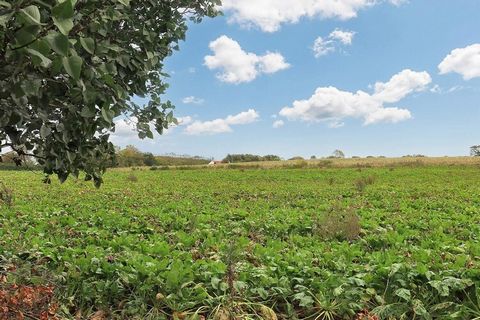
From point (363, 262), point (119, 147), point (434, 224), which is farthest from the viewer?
point (434, 224)

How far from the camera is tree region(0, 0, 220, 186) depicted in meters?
1.54

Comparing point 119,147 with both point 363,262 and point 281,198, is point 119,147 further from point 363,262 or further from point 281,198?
point 281,198

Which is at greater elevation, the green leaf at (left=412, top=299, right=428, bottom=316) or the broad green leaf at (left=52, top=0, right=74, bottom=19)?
the broad green leaf at (left=52, top=0, right=74, bottom=19)

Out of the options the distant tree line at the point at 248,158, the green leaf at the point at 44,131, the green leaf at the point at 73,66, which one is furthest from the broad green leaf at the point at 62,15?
the distant tree line at the point at 248,158

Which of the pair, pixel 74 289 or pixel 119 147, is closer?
pixel 119 147

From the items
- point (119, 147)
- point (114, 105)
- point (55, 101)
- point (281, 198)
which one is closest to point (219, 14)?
point (119, 147)

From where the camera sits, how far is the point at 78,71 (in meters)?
1.54

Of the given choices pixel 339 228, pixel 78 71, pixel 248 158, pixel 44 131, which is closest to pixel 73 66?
pixel 78 71

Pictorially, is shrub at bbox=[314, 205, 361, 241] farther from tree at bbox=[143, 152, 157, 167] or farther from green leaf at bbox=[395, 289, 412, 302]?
tree at bbox=[143, 152, 157, 167]

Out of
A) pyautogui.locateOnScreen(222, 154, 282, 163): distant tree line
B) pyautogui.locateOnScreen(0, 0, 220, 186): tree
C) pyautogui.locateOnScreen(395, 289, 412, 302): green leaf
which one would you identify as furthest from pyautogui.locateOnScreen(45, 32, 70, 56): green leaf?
pyautogui.locateOnScreen(222, 154, 282, 163): distant tree line

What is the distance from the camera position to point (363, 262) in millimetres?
5910

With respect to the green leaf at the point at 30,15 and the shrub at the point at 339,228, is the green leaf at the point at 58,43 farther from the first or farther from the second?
the shrub at the point at 339,228

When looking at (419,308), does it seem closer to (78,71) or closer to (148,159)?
(78,71)

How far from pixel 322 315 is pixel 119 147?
273 cm
